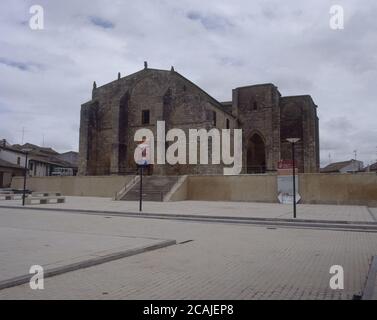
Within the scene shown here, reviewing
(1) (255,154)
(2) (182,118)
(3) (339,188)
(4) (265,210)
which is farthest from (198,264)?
(1) (255,154)

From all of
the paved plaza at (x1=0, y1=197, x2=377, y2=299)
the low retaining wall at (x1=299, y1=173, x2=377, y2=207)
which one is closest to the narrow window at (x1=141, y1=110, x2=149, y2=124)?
the low retaining wall at (x1=299, y1=173, x2=377, y2=207)

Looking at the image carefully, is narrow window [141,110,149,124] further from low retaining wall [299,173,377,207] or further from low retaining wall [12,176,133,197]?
low retaining wall [299,173,377,207]

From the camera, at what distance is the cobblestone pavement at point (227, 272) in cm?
544

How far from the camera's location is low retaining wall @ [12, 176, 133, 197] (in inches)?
1280

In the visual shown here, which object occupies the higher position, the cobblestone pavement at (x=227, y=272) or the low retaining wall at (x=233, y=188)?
→ the low retaining wall at (x=233, y=188)

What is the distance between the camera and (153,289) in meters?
5.64

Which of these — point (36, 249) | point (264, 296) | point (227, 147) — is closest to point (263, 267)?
point (264, 296)

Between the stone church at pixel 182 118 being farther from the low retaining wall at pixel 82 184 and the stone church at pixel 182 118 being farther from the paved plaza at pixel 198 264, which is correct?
the paved plaza at pixel 198 264

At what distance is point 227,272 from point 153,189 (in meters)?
23.3

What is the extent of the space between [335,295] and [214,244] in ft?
16.1

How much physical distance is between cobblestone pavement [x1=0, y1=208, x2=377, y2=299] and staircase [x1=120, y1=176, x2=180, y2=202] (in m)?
17.0

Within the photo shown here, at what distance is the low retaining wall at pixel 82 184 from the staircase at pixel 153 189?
5.96ft

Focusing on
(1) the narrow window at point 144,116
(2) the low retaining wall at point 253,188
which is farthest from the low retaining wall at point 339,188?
(1) the narrow window at point 144,116

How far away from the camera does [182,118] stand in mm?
37125
